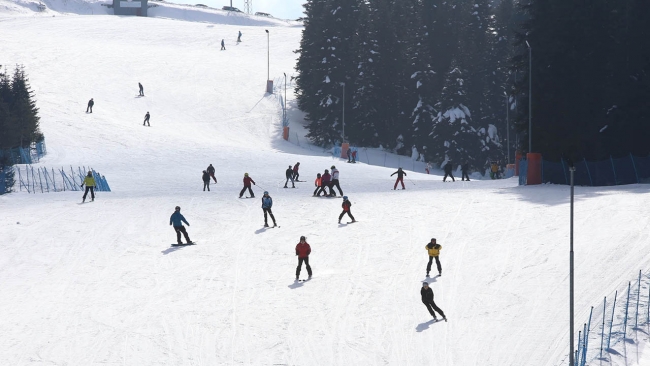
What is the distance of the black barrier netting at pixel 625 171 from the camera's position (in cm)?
4316

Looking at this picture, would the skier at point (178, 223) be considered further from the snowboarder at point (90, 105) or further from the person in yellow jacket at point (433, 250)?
the snowboarder at point (90, 105)

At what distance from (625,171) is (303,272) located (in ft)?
73.2

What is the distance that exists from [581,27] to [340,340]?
97.4 feet

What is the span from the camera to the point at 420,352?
66.3ft

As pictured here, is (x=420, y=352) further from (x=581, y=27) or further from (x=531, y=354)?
(x=581, y=27)

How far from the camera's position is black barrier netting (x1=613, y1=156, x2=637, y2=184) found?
142 ft

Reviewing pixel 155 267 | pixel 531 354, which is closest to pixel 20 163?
pixel 155 267

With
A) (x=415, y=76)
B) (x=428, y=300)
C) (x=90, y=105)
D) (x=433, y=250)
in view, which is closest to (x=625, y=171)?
(x=433, y=250)

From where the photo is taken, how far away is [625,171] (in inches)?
1708

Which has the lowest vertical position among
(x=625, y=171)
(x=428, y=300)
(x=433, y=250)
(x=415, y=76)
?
(x=428, y=300)

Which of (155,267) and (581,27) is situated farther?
(581,27)

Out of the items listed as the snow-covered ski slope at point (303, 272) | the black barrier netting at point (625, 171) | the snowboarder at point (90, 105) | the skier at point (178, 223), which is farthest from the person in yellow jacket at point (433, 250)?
the snowboarder at point (90, 105)

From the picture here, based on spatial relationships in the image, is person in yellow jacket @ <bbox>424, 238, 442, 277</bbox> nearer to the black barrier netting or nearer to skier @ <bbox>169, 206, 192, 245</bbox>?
skier @ <bbox>169, 206, 192, 245</bbox>

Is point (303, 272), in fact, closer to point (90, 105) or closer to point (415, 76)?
point (90, 105)
